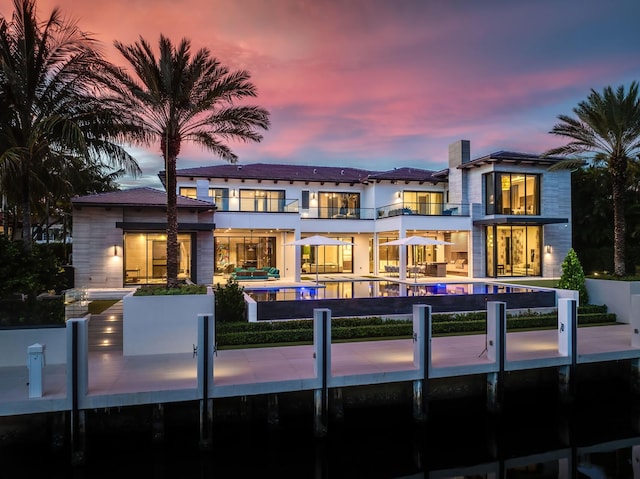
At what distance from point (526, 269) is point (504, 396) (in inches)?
803

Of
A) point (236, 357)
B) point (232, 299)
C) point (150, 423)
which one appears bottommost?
point (150, 423)

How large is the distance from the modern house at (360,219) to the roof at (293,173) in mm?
83

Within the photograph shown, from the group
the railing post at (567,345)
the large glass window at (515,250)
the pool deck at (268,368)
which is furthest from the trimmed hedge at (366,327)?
the large glass window at (515,250)

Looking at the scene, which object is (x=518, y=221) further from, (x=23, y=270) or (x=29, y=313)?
(x=29, y=313)

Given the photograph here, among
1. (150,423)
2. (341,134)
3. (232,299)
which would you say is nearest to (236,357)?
(150,423)

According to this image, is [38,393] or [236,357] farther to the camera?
[236,357]

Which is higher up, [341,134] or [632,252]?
[341,134]

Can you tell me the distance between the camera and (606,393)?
12516mm

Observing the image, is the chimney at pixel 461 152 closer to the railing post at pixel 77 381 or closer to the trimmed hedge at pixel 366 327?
the trimmed hedge at pixel 366 327

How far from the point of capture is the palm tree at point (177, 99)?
13312mm

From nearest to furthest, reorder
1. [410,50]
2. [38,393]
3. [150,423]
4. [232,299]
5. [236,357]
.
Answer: [38,393] → [150,423] → [236,357] → [232,299] → [410,50]

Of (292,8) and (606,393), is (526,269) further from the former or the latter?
(292,8)

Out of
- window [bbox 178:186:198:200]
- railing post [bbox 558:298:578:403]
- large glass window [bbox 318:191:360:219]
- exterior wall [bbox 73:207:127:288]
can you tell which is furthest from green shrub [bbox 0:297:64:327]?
large glass window [bbox 318:191:360:219]

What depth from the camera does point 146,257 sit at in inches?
931
